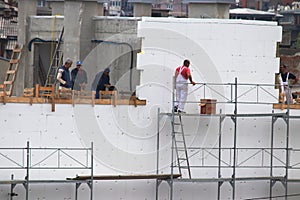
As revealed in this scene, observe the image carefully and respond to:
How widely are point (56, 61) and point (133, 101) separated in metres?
10.4

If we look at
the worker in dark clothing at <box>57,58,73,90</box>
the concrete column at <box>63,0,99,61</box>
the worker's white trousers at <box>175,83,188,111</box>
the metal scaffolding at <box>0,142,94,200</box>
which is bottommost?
the metal scaffolding at <box>0,142,94,200</box>

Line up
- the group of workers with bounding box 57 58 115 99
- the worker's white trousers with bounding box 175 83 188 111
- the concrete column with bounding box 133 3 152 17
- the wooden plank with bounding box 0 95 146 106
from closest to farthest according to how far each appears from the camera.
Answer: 1. the wooden plank with bounding box 0 95 146 106
2. the worker's white trousers with bounding box 175 83 188 111
3. the group of workers with bounding box 57 58 115 99
4. the concrete column with bounding box 133 3 152 17

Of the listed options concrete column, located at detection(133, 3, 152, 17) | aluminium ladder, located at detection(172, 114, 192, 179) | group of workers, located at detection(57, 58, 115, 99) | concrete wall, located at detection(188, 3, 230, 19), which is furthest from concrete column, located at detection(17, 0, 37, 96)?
aluminium ladder, located at detection(172, 114, 192, 179)

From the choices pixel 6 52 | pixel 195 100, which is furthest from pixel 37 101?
pixel 6 52

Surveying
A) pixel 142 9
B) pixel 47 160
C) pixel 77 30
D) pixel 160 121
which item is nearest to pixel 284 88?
pixel 160 121

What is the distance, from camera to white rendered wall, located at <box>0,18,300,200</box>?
24.0m

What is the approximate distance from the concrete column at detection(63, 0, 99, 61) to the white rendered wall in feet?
27.2

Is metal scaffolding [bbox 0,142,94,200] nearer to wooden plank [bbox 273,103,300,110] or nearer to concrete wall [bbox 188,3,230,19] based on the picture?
wooden plank [bbox 273,103,300,110]

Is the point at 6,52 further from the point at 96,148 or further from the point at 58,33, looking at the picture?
the point at 96,148

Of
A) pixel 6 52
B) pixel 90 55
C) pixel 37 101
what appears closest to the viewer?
pixel 37 101

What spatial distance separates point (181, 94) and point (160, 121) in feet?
2.35

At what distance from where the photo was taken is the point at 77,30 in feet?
108

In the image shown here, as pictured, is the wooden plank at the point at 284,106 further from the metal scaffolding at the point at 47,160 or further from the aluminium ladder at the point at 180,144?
the metal scaffolding at the point at 47,160

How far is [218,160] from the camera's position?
24.9 meters
